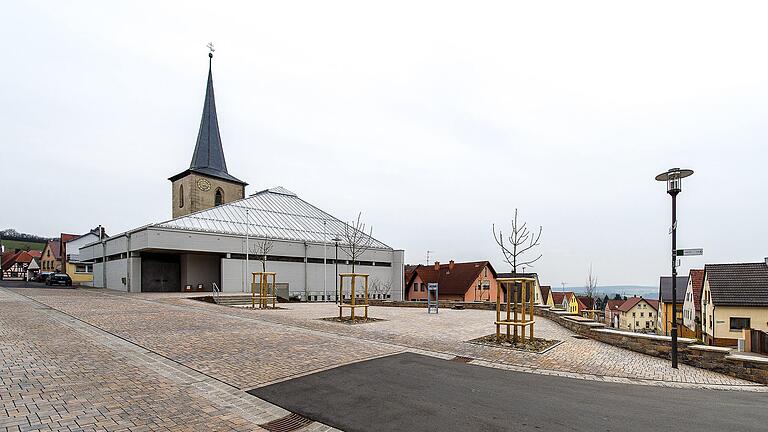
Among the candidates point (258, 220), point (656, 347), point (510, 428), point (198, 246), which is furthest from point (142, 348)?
point (258, 220)

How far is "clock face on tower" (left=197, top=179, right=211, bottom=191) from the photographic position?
52.6 m

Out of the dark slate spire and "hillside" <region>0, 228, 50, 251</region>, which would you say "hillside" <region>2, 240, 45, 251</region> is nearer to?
"hillside" <region>0, 228, 50, 251</region>

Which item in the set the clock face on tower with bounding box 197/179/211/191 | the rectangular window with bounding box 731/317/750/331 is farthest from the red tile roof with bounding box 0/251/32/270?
the rectangular window with bounding box 731/317/750/331

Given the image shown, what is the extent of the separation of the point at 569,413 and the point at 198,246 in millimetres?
34046

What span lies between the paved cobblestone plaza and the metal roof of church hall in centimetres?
2261

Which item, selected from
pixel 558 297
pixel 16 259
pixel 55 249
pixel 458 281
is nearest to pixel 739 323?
pixel 458 281

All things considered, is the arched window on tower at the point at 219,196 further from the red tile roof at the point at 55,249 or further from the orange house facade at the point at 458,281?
the red tile roof at the point at 55,249

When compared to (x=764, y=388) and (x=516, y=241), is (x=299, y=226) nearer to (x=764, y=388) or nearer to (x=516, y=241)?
(x=516, y=241)

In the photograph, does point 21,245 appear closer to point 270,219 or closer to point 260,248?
point 270,219

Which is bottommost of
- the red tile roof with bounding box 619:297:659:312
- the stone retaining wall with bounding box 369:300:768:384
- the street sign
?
the red tile roof with bounding box 619:297:659:312

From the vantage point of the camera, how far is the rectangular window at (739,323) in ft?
101

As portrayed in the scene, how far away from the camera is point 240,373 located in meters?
7.45

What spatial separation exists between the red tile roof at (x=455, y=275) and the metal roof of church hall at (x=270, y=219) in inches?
408

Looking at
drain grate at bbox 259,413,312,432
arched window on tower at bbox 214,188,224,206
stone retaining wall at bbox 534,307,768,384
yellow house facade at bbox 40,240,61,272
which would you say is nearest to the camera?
drain grate at bbox 259,413,312,432
